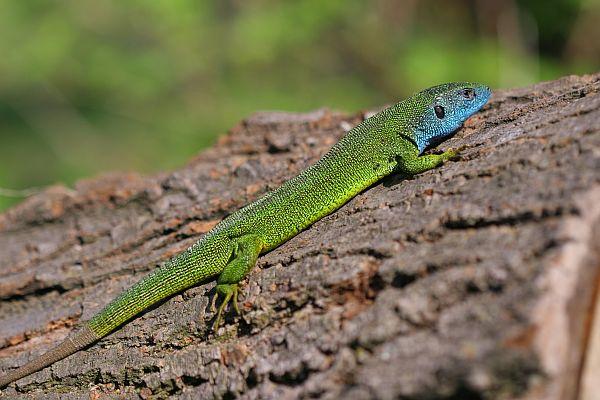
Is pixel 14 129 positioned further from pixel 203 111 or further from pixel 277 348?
pixel 277 348

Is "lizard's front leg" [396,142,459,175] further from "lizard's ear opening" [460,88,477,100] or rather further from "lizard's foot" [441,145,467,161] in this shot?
"lizard's ear opening" [460,88,477,100]

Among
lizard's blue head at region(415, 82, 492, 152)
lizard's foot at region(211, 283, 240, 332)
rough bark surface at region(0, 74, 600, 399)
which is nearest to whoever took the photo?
rough bark surface at region(0, 74, 600, 399)

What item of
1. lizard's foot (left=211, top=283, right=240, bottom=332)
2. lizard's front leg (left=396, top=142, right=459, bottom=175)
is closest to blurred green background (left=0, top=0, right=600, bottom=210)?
lizard's front leg (left=396, top=142, right=459, bottom=175)

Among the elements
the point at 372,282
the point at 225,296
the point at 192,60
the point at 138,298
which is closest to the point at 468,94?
the point at 372,282

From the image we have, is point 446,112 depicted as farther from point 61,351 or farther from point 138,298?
point 61,351

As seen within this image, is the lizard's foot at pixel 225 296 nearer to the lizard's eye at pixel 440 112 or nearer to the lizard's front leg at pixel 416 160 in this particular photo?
the lizard's front leg at pixel 416 160

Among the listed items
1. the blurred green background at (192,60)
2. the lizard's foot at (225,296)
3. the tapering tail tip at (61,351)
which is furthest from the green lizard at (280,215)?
the blurred green background at (192,60)

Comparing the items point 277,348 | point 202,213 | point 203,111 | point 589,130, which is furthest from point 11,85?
point 589,130
